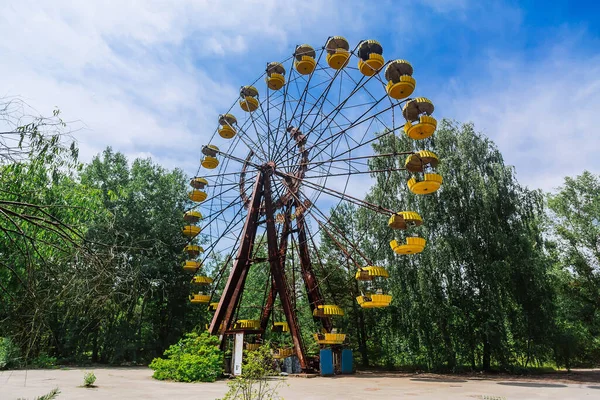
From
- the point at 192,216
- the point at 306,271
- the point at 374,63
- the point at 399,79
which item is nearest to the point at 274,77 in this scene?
the point at 374,63

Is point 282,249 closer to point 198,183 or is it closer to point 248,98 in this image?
point 198,183

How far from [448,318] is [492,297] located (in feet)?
6.29

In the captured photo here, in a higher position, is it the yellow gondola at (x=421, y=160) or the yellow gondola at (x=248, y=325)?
the yellow gondola at (x=421, y=160)

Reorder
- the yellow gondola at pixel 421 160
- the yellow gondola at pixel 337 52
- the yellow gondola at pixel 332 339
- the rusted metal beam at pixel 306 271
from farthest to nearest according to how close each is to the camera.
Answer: the rusted metal beam at pixel 306 271 < the yellow gondola at pixel 337 52 < the yellow gondola at pixel 332 339 < the yellow gondola at pixel 421 160

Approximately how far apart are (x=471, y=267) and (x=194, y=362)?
38.6 feet

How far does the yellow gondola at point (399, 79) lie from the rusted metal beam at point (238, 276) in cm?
585

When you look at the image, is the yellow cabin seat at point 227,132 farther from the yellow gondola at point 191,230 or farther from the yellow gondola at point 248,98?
the yellow gondola at point 191,230

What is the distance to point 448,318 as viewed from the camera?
53.3 ft

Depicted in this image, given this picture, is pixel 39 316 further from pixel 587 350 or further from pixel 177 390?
pixel 587 350

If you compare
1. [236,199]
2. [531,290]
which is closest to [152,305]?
[236,199]

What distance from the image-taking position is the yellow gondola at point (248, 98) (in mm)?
17973

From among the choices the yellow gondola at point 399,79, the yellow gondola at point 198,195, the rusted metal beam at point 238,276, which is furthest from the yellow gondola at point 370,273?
the yellow gondola at point 198,195

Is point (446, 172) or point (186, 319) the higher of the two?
point (446, 172)

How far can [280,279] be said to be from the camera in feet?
44.0
